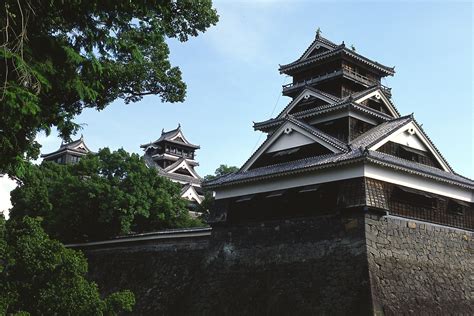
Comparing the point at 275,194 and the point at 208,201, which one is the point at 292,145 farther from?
the point at 208,201

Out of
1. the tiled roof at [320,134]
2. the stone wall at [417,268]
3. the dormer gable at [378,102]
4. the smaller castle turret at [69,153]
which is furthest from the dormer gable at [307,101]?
the smaller castle turret at [69,153]

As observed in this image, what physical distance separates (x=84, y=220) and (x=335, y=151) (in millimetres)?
14490

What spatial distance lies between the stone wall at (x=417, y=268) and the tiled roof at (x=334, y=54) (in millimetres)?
7770

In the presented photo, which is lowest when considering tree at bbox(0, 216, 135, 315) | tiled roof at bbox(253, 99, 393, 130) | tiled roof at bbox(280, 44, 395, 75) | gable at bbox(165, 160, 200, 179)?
tree at bbox(0, 216, 135, 315)

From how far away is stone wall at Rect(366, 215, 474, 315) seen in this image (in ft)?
49.8

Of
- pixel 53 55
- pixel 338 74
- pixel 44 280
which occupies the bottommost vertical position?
pixel 44 280

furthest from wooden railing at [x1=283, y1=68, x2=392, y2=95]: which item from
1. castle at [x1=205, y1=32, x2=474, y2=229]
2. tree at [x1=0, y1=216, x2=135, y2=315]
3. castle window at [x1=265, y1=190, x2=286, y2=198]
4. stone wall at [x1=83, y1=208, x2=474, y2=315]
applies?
tree at [x1=0, y1=216, x2=135, y2=315]

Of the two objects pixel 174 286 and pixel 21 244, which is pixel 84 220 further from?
pixel 21 244

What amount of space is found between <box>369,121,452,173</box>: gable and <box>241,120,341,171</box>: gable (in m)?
2.33

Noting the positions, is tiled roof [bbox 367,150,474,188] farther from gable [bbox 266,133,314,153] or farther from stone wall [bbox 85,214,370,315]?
gable [bbox 266,133,314,153]

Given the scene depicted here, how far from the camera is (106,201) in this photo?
82.7ft

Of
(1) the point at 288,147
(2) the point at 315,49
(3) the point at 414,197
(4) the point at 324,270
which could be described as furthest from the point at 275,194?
(2) the point at 315,49

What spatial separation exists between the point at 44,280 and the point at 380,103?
49.5ft

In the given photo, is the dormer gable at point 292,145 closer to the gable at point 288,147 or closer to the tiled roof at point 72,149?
the gable at point 288,147
